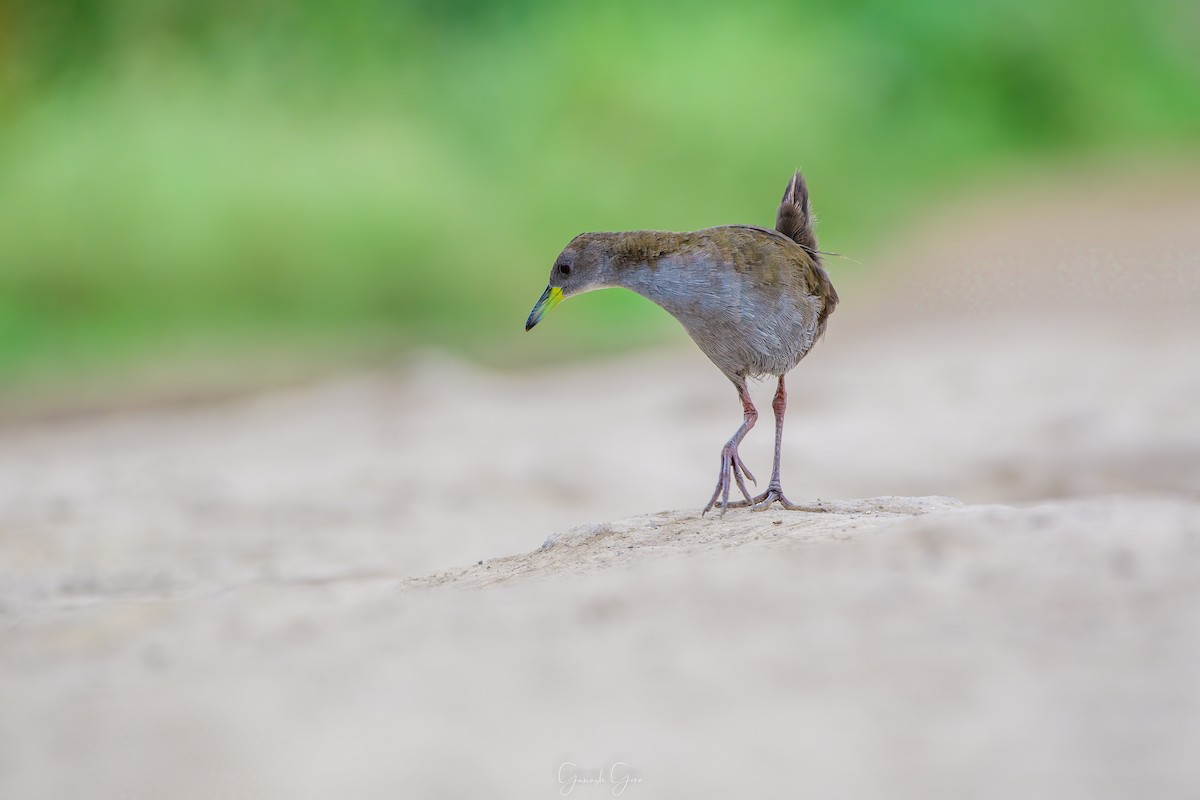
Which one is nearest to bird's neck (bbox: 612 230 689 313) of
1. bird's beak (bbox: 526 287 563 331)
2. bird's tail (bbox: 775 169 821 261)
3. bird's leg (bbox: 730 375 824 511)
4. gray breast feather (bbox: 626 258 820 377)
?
gray breast feather (bbox: 626 258 820 377)

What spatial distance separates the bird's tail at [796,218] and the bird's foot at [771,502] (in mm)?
833

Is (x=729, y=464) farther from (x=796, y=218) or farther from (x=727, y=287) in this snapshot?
(x=796, y=218)

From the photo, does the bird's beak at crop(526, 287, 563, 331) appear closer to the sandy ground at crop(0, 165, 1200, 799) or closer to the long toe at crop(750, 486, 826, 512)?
the sandy ground at crop(0, 165, 1200, 799)

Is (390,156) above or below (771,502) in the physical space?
above

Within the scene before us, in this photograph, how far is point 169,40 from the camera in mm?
11414

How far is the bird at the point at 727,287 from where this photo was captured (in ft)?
12.9

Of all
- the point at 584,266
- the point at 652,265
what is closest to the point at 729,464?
the point at 652,265

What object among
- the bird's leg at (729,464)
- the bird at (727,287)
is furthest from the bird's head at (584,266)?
the bird's leg at (729,464)

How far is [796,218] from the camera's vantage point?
4.47 m

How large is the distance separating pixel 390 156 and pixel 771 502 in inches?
301

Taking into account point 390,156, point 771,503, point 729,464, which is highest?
point 390,156

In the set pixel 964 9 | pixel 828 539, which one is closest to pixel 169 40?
pixel 964 9

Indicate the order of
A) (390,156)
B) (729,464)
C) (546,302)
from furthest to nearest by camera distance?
(390,156) < (546,302) < (729,464)

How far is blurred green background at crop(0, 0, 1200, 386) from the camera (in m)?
10.6
